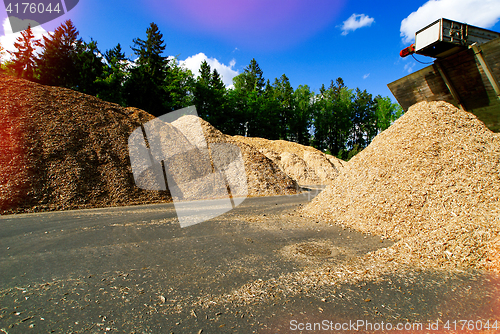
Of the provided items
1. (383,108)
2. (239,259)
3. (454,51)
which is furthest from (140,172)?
(383,108)

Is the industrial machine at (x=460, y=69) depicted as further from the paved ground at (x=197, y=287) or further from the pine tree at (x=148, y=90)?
the pine tree at (x=148, y=90)

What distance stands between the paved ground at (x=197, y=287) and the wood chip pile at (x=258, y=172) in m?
7.51

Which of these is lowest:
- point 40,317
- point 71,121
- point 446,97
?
point 40,317

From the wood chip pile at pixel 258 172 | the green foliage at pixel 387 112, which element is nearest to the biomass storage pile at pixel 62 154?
the wood chip pile at pixel 258 172

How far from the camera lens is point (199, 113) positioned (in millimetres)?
30656

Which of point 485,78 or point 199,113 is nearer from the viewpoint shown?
point 485,78

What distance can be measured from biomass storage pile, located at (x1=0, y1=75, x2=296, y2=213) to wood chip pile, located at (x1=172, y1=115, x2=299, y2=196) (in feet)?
0.35

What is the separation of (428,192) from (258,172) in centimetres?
891

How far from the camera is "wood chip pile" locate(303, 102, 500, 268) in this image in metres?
3.31

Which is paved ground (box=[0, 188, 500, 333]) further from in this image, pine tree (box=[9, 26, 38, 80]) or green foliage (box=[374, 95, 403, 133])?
green foliage (box=[374, 95, 403, 133])

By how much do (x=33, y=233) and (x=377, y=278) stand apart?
5.95m

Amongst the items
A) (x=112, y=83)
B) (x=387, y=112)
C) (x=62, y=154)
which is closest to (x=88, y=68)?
(x=112, y=83)

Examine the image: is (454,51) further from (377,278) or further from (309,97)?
(309,97)

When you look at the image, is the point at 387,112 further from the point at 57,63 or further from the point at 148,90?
the point at 57,63
